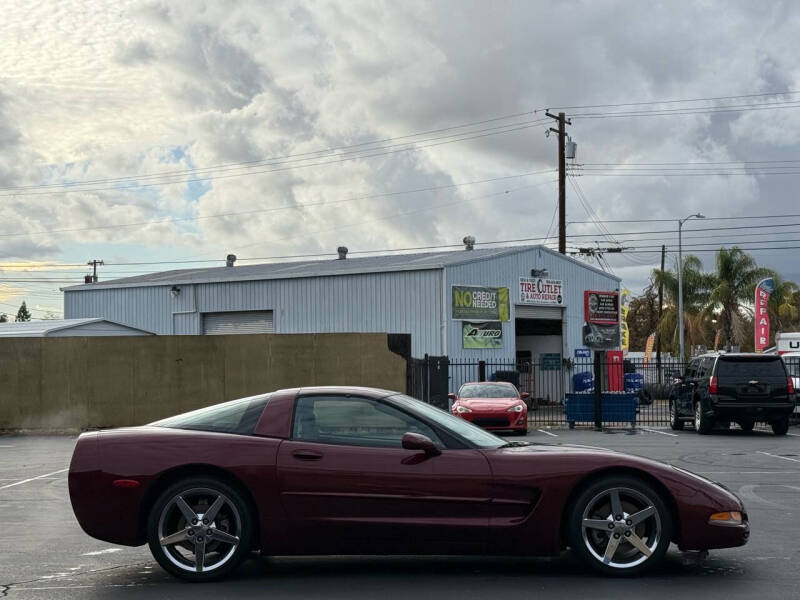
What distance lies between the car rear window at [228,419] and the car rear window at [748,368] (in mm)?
16491

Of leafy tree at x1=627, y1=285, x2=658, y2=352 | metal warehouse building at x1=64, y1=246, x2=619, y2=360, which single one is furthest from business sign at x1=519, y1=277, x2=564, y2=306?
leafy tree at x1=627, y1=285, x2=658, y2=352

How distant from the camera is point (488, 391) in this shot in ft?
79.2

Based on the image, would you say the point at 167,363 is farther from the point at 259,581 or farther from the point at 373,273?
the point at 259,581

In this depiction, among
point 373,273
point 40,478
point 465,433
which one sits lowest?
point 40,478

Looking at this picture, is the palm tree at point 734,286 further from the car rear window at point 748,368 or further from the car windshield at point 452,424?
the car windshield at point 452,424

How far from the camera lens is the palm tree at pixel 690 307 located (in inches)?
2254

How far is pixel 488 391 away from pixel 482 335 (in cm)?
1222

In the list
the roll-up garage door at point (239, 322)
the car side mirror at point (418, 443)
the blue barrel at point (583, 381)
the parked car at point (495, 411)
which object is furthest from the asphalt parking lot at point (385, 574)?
the roll-up garage door at point (239, 322)

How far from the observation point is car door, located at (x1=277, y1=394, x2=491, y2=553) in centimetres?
671

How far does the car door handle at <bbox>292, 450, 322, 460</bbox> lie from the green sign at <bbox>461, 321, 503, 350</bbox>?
2877cm

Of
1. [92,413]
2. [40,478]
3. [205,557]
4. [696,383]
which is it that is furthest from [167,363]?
[205,557]

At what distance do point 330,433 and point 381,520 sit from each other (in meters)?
0.71

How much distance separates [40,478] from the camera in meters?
14.1

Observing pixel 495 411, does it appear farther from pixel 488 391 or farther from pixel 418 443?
pixel 418 443
